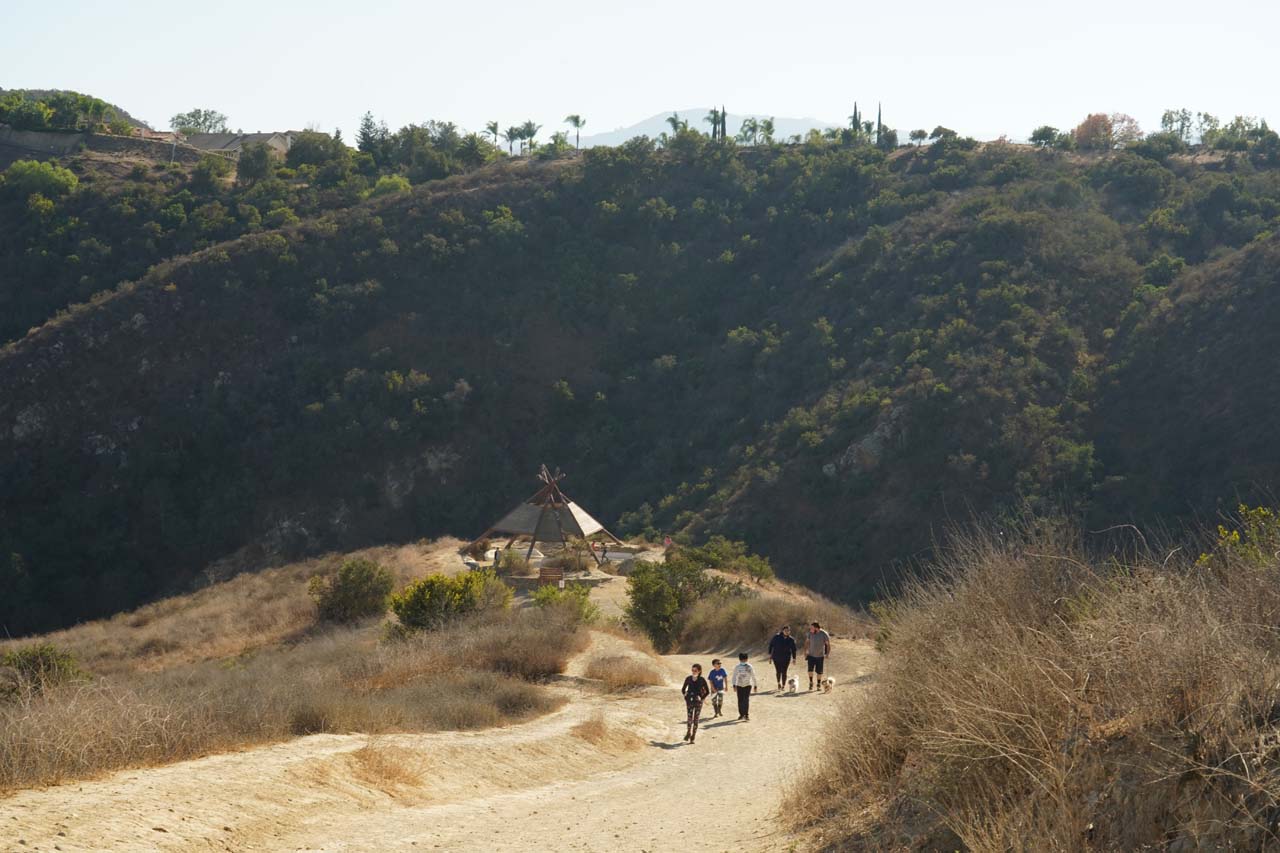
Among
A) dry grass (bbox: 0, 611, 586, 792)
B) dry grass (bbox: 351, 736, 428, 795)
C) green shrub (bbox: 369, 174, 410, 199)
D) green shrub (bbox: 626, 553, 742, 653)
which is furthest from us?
green shrub (bbox: 369, 174, 410, 199)

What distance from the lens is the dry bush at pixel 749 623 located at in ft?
84.8

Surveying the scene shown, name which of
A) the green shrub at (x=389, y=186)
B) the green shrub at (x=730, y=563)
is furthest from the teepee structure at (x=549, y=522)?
the green shrub at (x=389, y=186)

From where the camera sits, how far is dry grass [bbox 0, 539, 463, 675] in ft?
87.5

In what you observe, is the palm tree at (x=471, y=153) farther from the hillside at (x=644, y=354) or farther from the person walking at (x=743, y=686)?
the person walking at (x=743, y=686)

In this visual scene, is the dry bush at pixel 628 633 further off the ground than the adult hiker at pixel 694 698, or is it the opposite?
the adult hiker at pixel 694 698

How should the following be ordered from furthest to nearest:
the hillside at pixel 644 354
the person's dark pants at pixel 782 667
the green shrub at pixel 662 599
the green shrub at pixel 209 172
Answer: the green shrub at pixel 209 172, the hillside at pixel 644 354, the green shrub at pixel 662 599, the person's dark pants at pixel 782 667

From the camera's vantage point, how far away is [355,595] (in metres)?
28.2

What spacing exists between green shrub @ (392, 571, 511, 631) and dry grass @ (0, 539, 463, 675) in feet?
17.6

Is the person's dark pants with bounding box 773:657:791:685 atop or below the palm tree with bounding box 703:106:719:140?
below

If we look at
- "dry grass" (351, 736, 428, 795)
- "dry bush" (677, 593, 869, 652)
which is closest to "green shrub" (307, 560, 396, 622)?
"dry bush" (677, 593, 869, 652)

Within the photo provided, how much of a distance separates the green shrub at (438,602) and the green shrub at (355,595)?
430 centimetres

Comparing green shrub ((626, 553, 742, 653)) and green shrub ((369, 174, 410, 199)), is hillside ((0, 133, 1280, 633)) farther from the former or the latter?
green shrub ((626, 553, 742, 653))

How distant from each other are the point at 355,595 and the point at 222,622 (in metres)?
Answer: 4.13

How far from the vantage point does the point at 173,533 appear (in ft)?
167
